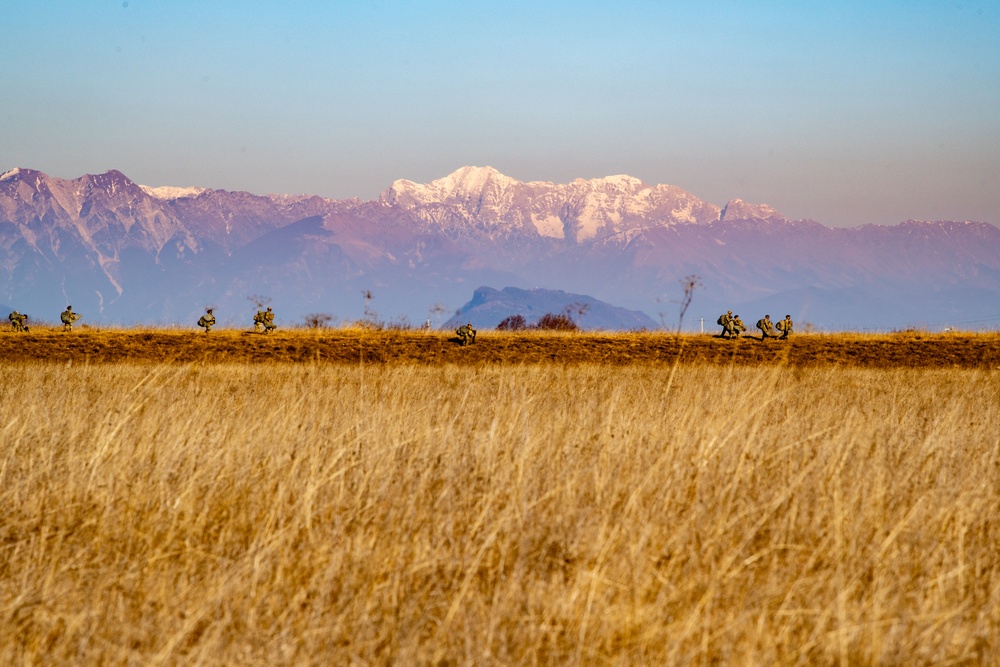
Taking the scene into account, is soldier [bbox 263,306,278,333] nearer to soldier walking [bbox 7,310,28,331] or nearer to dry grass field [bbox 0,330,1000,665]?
soldier walking [bbox 7,310,28,331]

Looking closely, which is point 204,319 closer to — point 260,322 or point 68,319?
point 260,322

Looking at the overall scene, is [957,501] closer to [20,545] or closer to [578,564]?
[578,564]

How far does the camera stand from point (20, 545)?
18.1 ft

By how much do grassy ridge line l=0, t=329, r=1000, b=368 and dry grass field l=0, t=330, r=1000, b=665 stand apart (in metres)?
17.3

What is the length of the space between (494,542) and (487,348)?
77.9 ft

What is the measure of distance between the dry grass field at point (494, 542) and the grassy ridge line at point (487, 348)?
17277 mm

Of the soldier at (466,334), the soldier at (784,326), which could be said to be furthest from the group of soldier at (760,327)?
the soldier at (466,334)

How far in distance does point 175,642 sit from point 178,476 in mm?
3269

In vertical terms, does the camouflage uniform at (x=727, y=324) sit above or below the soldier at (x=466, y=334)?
above

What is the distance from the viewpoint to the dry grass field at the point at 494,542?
4.36 meters

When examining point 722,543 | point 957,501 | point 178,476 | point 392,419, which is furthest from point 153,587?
point 957,501

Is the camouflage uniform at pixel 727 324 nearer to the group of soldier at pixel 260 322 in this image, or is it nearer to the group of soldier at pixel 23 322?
the group of soldier at pixel 260 322

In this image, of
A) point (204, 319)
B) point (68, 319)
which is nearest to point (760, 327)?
point (204, 319)

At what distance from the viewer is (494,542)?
564 centimetres
